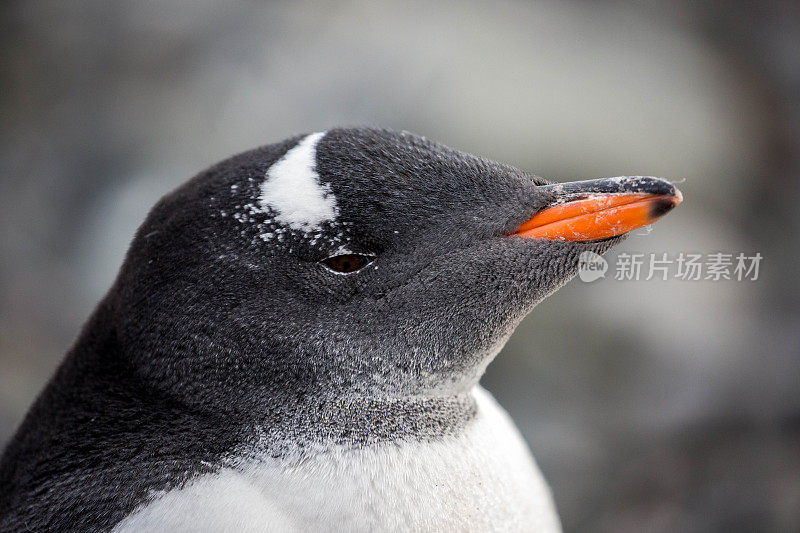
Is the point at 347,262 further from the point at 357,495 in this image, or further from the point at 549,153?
the point at 549,153

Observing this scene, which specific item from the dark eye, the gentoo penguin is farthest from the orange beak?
the dark eye

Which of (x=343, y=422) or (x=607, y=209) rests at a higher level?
(x=607, y=209)

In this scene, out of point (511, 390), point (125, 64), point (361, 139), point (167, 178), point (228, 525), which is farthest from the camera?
point (125, 64)

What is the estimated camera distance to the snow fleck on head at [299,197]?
3.00ft

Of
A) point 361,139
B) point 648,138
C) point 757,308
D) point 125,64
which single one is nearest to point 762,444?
point 757,308

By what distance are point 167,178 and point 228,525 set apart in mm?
1961

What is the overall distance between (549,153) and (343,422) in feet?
5.97

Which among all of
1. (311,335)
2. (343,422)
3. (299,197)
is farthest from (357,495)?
(299,197)

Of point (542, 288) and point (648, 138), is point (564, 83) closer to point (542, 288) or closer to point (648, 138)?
point (648, 138)

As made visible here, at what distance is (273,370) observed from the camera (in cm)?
93

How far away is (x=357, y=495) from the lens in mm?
929

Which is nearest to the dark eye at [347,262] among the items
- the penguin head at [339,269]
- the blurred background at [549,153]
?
the penguin head at [339,269]

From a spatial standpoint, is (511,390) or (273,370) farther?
(511,390)

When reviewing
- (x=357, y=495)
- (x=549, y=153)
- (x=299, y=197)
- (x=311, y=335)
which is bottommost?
(x=357, y=495)
